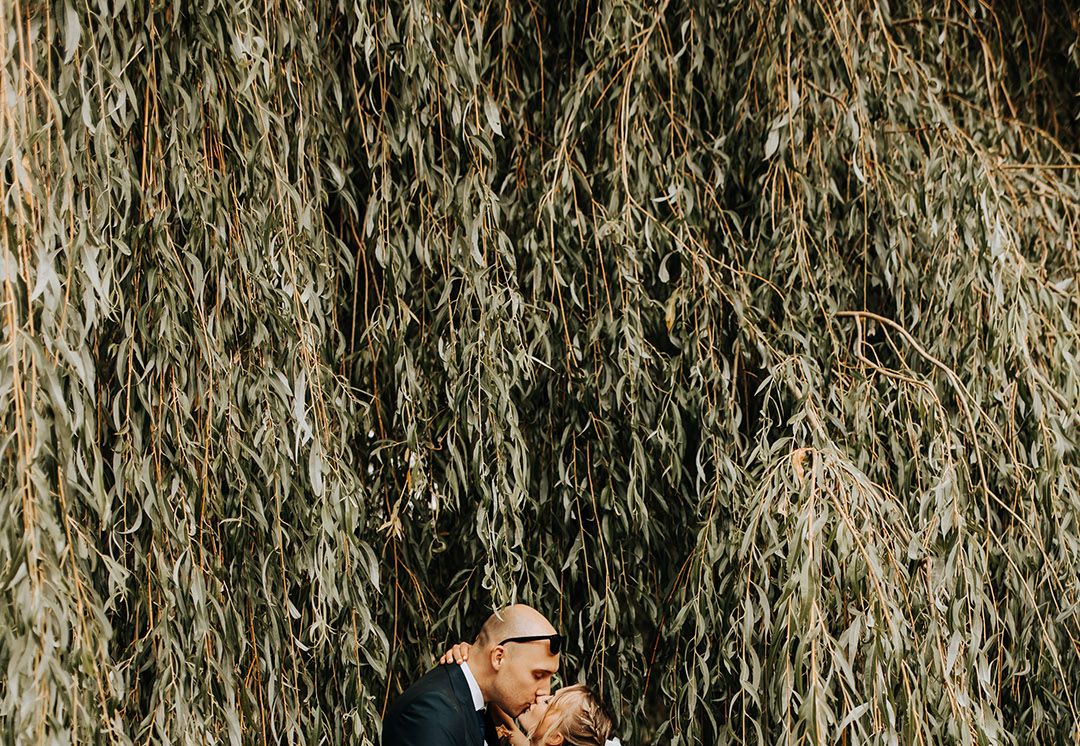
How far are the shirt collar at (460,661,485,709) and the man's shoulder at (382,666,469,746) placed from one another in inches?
1.9

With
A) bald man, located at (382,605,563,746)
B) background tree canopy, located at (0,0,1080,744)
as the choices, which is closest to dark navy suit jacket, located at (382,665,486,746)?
bald man, located at (382,605,563,746)

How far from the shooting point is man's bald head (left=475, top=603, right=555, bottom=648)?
8.99 ft

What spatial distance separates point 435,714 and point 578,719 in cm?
33

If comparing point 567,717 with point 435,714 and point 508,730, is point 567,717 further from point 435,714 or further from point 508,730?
point 435,714

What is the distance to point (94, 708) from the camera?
2.25m

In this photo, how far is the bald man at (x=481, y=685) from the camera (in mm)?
2650

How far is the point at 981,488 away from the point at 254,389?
1.68 metres

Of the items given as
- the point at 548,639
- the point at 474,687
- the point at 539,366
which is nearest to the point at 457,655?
the point at 474,687

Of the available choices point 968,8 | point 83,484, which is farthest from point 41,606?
point 968,8

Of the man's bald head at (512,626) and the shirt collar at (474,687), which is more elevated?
the man's bald head at (512,626)

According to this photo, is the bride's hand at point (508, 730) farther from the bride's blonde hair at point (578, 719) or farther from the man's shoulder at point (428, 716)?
the man's shoulder at point (428, 716)

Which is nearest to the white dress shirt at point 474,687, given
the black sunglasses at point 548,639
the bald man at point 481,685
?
the bald man at point 481,685

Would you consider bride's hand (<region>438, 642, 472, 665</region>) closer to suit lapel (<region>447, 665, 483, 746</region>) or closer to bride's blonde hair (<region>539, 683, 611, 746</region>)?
suit lapel (<region>447, 665, 483, 746</region>)

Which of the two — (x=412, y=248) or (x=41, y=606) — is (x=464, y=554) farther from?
(x=41, y=606)
